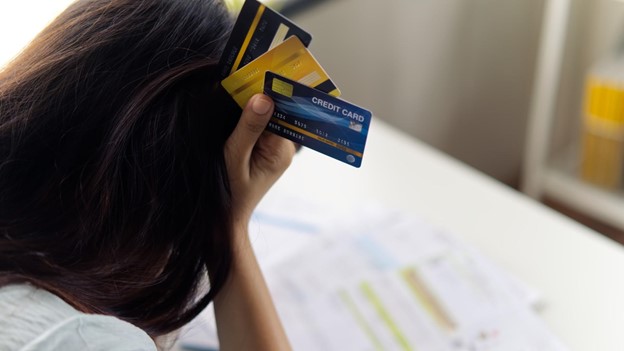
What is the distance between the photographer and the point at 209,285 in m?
0.68

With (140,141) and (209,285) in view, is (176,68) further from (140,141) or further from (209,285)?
(209,285)

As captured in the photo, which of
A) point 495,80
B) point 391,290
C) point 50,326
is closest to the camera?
point 50,326

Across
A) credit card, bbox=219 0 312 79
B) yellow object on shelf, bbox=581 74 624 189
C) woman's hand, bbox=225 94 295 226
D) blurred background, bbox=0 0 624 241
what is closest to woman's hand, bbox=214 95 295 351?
woman's hand, bbox=225 94 295 226

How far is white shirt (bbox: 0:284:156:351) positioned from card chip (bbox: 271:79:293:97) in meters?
0.24

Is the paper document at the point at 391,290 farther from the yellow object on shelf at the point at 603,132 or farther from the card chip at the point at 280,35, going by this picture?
the yellow object on shelf at the point at 603,132

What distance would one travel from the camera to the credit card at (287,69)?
1.84 feet

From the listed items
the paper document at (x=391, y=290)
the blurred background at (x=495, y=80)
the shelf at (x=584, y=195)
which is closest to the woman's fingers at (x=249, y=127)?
the paper document at (x=391, y=290)

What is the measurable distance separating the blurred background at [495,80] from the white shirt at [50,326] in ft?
3.14

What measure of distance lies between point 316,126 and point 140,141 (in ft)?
0.49

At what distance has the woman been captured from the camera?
55 cm

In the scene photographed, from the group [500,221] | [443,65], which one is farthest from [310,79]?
[443,65]

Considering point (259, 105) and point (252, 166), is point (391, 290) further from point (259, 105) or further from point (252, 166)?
point (259, 105)

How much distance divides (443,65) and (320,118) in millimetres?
1229

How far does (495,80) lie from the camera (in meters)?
1.88
